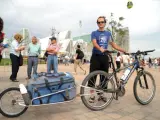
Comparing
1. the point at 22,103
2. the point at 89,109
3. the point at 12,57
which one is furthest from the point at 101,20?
the point at 12,57

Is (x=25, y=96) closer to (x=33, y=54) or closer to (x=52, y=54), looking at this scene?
(x=52, y=54)

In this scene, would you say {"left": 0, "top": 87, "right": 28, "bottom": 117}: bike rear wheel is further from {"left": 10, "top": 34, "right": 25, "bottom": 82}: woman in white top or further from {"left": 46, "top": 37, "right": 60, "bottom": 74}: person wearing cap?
{"left": 10, "top": 34, "right": 25, "bottom": 82}: woman in white top

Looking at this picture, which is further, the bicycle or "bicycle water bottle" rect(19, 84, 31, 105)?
the bicycle

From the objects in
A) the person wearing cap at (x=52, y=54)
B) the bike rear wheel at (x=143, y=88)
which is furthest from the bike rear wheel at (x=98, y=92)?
the person wearing cap at (x=52, y=54)

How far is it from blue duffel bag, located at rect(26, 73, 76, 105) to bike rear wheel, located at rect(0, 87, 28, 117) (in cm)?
22

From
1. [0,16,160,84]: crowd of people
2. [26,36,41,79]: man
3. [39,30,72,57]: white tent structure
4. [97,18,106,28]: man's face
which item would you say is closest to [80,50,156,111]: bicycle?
[0,16,160,84]: crowd of people

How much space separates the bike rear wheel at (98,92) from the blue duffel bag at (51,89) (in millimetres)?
236

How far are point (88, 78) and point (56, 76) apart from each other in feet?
1.90

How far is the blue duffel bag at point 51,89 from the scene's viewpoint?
3756 mm

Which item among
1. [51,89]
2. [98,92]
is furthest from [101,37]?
[51,89]

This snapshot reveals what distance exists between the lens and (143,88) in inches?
192

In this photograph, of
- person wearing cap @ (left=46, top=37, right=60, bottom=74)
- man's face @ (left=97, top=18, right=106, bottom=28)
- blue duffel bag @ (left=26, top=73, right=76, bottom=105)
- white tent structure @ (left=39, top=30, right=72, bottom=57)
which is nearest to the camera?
blue duffel bag @ (left=26, top=73, right=76, bottom=105)

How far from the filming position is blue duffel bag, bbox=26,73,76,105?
3.76 m

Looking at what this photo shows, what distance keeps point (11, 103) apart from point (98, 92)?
1588mm
